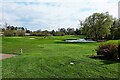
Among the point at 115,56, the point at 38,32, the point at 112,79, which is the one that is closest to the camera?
the point at 112,79

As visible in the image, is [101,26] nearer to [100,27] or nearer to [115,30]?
[100,27]

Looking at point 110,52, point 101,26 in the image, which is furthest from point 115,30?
point 110,52

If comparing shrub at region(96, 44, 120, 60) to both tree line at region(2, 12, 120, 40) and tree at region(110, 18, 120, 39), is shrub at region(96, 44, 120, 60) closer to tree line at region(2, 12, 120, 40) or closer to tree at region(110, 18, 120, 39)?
tree line at region(2, 12, 120, 40)

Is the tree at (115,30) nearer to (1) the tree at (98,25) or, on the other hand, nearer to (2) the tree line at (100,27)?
(2) the tree line at (100,27)

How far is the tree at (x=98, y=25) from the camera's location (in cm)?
6259

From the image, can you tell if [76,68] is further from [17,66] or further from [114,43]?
[114,43]

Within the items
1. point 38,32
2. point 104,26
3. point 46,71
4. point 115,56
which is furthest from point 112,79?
point 38,32

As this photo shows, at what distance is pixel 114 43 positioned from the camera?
13172mm

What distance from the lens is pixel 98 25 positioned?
63.7 meters

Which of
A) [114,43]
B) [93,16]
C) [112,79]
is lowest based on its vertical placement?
[112,79]

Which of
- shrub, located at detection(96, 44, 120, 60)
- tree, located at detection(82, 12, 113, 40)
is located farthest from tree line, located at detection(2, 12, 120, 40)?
shrub, located at detection(96, 44, 120, 60)

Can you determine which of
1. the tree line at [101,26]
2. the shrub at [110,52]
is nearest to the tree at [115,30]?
the tree line at [101,26]

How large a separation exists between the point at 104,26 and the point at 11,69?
54.1 meters

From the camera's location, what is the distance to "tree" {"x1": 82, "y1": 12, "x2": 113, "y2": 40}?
6259 centimetres
